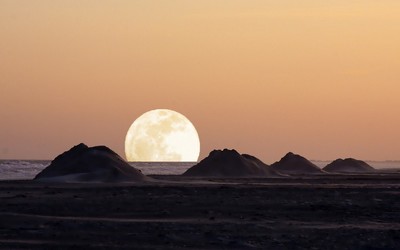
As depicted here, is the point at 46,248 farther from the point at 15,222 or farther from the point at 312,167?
the point at 312,167

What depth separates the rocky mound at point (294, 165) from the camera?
421 ft

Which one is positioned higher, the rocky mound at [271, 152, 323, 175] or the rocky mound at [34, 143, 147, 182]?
the rocky mound at [271, 152, 323, 175]

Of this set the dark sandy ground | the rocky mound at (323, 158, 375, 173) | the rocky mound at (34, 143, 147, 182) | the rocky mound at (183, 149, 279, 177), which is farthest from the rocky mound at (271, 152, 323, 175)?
the dark sandy ground

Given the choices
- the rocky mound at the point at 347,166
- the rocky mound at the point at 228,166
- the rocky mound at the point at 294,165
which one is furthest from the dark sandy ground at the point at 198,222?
the rocky mound at the point at 347,166

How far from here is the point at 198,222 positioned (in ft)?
106

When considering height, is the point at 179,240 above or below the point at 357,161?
below

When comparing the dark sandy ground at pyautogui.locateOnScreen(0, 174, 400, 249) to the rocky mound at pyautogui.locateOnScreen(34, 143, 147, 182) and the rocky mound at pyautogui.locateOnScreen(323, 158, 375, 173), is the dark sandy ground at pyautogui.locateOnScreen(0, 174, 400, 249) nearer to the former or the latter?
the rocky mound at pyautogui.locateOnScreen(34, 143, 147, 182)

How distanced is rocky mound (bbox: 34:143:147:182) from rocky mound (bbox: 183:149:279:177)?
2128cm

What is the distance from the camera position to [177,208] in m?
39.9

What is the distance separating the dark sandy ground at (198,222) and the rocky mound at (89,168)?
79.4 ft

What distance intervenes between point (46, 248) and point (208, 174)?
75.8m

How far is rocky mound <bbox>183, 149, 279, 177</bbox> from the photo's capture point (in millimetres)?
99188

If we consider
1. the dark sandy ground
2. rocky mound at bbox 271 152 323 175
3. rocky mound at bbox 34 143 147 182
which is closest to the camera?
the dark sandy ground

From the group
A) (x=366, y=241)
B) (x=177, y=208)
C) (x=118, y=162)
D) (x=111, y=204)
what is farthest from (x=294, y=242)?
(x=118, y=162)
